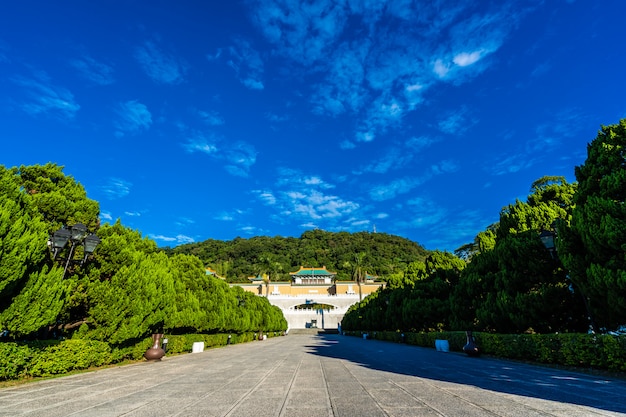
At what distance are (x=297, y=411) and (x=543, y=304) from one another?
1084 cm

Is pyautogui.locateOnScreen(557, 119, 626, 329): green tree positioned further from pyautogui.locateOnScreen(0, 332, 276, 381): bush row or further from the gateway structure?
the gateway structure

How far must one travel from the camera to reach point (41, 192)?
1191cm

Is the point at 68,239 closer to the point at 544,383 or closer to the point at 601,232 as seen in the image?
the point at 544,383

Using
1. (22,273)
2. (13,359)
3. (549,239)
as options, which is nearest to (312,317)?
(549,239)

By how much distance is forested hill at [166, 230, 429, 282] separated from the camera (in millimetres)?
94750

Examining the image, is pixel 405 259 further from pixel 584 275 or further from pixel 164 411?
pixel 164 411

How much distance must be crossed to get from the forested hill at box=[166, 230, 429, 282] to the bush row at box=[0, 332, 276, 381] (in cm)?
7433

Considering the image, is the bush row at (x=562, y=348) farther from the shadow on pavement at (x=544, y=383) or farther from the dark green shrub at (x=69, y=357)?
the dark green shrub at (x=69, y=357)

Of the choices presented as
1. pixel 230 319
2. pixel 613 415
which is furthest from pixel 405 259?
pixel 613 415

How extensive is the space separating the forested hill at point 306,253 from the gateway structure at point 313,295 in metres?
7.93

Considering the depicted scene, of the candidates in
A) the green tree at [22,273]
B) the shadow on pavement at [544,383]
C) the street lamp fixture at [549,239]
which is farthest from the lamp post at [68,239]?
the street lamp fixture at [549,239]

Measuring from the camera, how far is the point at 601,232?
8.28 metres

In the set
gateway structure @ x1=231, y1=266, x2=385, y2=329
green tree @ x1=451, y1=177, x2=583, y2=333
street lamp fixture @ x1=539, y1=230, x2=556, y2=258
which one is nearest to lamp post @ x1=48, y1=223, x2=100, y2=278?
street lamp fixture @ x1=539, y1=230, x2=556, y2=258

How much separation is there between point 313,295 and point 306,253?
36.4m
